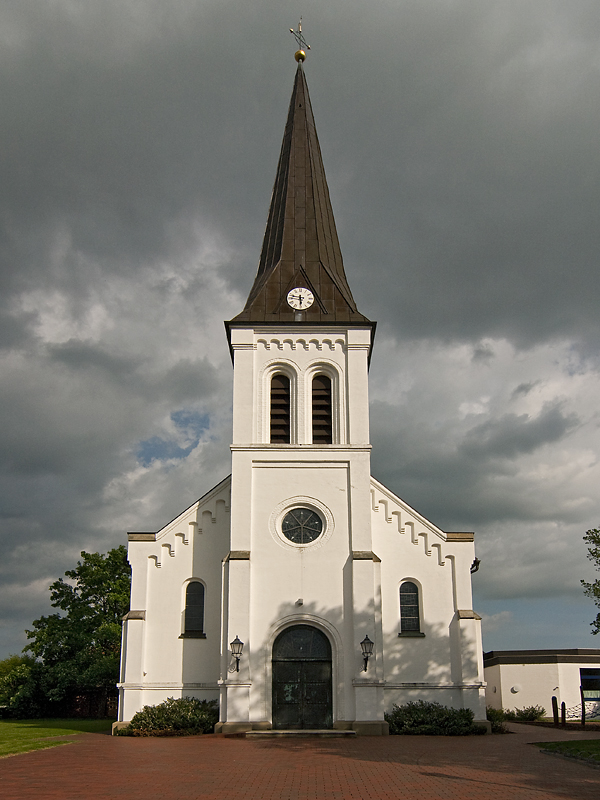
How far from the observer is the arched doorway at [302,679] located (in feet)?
83.7

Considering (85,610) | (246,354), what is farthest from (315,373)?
(85,610)

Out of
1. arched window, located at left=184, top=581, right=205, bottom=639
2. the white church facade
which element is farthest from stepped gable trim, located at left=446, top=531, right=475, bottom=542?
arched window, located at left=184, top=581, right=205, bottom=639

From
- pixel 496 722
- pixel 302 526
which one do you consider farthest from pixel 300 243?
pixel 496 722

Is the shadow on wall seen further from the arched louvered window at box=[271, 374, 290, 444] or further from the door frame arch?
the arched louvered window at box=[271, 374, 290, 444]

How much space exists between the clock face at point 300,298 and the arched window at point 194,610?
11.9 metres

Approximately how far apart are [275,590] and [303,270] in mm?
13696

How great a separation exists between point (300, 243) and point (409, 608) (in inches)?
647

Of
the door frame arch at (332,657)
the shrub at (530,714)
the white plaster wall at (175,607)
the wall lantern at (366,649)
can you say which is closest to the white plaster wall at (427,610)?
the wall lantern at (366,649)

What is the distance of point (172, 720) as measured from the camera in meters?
25.4

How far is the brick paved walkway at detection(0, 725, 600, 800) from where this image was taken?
42.7 ft

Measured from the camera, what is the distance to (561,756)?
60.4 ft

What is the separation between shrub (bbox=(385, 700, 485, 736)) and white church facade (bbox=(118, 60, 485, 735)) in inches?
24.2

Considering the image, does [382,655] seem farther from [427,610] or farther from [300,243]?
[300,243]

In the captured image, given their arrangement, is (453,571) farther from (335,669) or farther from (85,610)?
(85,610)
